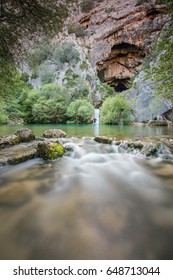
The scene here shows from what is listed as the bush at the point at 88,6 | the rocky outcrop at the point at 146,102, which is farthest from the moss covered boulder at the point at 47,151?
the bush at the point at 88,6

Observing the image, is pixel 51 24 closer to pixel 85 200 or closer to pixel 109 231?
pixel 85 200

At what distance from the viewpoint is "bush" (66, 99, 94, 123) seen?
33.8 meters

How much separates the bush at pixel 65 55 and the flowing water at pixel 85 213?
47.1m

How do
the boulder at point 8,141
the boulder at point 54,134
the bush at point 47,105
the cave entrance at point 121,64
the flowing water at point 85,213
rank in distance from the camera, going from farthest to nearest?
the cave entrance at point 121,64 < the bush at point 47,105 < the boulder at point 54,134 < the boulder at point 8,141 < the flowing water at point 85,213

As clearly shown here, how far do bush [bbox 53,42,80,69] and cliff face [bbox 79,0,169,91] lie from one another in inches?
240

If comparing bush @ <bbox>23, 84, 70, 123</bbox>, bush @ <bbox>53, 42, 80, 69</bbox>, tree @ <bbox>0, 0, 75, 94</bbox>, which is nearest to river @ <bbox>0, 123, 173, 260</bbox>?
tree @ <bbox>0, 0, 75, 94</bbox>

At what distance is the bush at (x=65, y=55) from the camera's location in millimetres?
45250

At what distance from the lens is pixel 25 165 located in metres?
4.69

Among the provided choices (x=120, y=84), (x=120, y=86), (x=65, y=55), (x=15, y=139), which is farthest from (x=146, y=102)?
(x=65, y=55)

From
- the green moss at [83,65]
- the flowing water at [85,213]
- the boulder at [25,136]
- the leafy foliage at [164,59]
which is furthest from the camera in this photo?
the green moss at [83,65]

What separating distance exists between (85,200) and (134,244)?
47.7 inches

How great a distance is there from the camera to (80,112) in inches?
1321

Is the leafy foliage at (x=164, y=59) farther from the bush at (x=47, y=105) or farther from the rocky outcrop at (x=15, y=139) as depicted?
the bush at (x=47, y=105)
